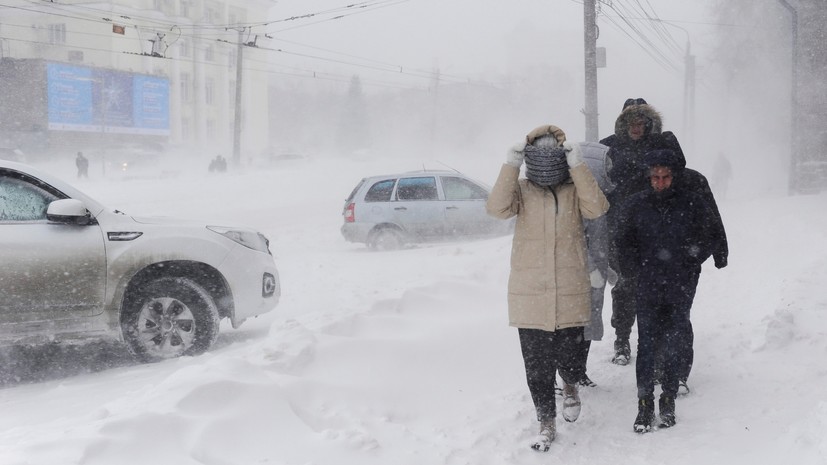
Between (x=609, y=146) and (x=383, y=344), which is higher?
(x=609, y=146)

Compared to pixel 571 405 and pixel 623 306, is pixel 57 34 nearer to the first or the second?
pixel 623 306

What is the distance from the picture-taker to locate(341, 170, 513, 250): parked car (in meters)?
14.5

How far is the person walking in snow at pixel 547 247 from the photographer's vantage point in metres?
4.20

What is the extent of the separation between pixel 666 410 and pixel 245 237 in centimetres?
401

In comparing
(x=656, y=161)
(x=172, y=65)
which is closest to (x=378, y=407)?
(x=656, y=161)

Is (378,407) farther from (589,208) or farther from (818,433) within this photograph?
(818,433)

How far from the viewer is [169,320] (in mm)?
6215

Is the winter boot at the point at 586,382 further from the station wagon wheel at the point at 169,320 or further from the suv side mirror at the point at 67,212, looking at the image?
the suv side mirror at the point at 67,212

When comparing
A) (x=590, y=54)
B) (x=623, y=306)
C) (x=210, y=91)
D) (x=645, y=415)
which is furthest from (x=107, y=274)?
(x=210, y=91)

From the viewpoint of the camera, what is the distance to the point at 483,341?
6297mm

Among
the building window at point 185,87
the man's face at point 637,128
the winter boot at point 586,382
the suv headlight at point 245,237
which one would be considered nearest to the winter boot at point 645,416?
the winter boot at point 586,382

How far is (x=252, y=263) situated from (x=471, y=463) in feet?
11.1

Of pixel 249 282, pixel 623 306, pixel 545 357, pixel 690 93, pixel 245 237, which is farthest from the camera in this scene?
pixel 690 93

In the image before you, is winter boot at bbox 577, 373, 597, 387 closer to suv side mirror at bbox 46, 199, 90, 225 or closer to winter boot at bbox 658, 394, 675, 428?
winter boot at bbox 658, 394, 675, 428
